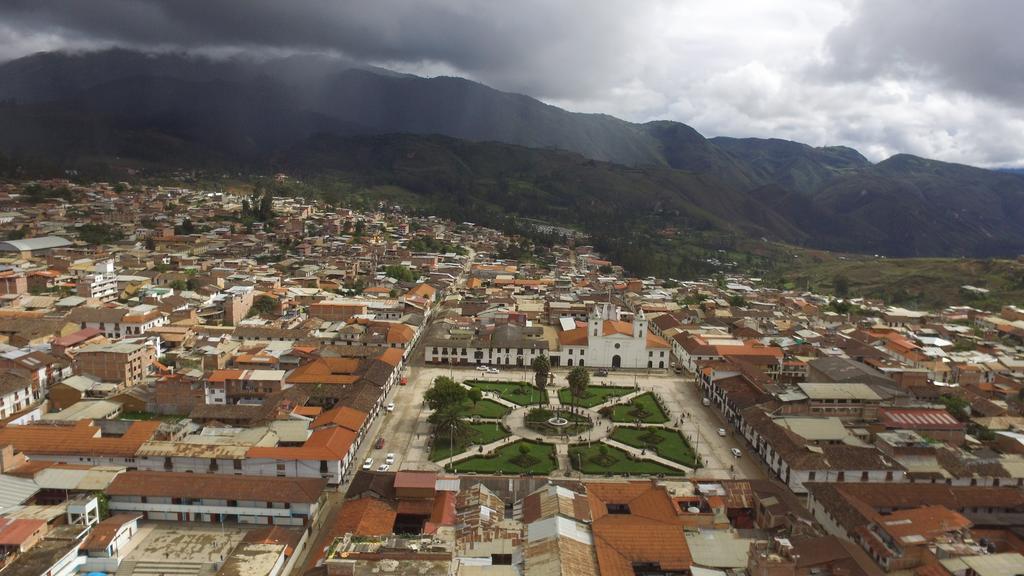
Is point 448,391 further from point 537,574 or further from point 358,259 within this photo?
point 358,259

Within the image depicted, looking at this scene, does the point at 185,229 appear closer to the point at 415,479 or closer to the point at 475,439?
the point at 475,439

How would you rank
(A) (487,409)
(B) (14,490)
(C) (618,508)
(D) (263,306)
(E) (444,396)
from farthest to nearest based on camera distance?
(D) (263,306) → (A) (487,409) → (E) (444,396) → (C) (618,508) → (B) (14,490)

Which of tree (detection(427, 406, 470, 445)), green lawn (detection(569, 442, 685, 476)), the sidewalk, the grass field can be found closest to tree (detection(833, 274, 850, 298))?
the grass field

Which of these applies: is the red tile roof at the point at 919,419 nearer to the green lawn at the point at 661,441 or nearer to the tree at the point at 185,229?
the green lawn at the point at 661,441

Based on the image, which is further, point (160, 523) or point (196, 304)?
point (196, 304)

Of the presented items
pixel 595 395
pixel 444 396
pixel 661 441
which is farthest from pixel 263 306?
pixel 661 441

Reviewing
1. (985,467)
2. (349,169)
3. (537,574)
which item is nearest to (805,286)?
(985,467)

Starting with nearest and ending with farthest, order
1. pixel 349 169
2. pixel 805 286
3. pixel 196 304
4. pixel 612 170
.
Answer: pixel 196 304 < pixel 805 286 < pixel 349 169 < pixel 612 170
